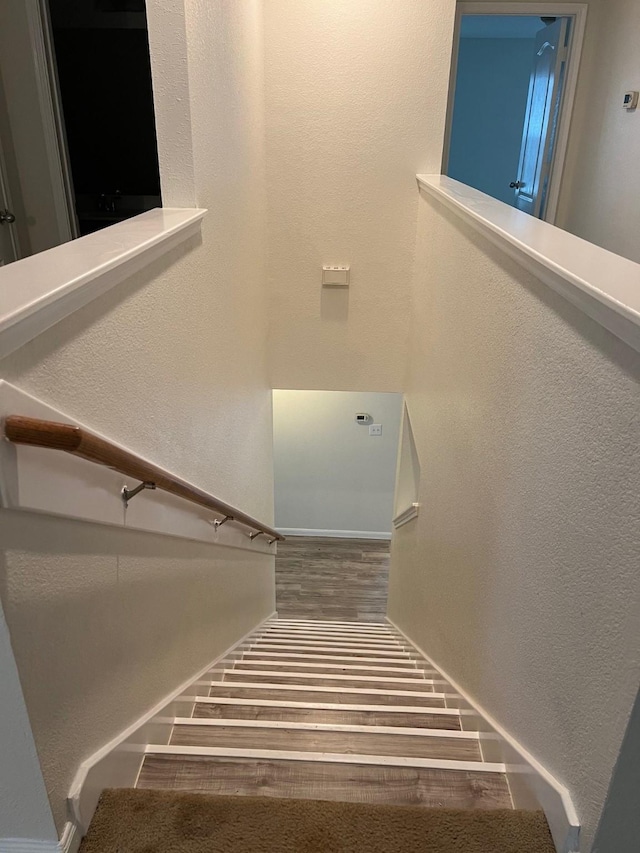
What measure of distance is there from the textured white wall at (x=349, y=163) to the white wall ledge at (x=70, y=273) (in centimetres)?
209

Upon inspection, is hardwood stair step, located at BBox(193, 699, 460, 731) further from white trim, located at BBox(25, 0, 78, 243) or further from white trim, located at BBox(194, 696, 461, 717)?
white trim, located at BBox(25, 0, 78, 243)

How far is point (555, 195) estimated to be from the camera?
14.7ft

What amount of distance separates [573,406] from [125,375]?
99cm

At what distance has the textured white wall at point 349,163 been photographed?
327cm

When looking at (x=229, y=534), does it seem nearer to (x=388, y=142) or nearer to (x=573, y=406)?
(x=573, y=406)

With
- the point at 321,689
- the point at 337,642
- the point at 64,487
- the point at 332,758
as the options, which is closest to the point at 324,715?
the point at 321,689

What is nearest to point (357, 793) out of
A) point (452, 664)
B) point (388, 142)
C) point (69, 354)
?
point (452, 664)

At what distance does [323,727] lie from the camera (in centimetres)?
175

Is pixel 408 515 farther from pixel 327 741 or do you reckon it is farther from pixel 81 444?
pixel 81 444

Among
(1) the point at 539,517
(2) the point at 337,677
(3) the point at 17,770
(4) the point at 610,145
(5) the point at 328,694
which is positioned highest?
(4) the point at 610,145

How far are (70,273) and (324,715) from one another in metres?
1.53

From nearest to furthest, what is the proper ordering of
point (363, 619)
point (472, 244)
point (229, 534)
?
1. point (472, 244)
2. point (229, 534)
3. point (363, 619)

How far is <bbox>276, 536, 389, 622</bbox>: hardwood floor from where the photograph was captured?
5.53 m

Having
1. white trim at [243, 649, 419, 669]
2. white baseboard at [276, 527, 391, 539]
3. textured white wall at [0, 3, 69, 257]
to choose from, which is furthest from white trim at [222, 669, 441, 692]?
white baseboard at [276, 527, 391, 539]
